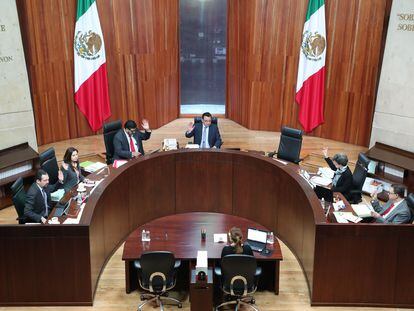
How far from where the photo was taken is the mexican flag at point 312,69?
9.41 m

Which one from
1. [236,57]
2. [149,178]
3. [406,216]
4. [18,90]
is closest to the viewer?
[406,216]

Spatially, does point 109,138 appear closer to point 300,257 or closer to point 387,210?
point 300,257

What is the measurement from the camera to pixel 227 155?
7324mm

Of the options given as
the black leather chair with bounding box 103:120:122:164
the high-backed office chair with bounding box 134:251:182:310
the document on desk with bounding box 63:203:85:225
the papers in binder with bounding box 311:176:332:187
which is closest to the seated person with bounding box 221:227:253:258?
the high-backed office chair with bounding box 134:251:182:310

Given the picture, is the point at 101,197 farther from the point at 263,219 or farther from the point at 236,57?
the point at 236,57

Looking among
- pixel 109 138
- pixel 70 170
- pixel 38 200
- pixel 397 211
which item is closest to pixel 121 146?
pixel 109 138

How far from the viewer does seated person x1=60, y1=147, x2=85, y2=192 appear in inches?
264

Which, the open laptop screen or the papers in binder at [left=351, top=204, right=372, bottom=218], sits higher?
the papers in binder at [left=351, top=204, right=372, bottom=218]

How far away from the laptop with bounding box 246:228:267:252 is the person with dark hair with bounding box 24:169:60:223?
217 centimetres

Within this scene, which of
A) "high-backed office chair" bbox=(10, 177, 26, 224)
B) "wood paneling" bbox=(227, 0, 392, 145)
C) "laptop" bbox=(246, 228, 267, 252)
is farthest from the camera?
"wood paneling" bbox=(227, 0, 392, 145)

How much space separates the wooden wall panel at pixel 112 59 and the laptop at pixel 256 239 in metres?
4.93

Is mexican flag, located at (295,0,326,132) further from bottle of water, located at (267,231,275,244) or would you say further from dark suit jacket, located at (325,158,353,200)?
bottle of water, located at (267,231,275,244)

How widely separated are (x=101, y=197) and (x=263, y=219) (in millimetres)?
2308

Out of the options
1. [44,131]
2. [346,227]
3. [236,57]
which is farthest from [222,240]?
[236,57]
